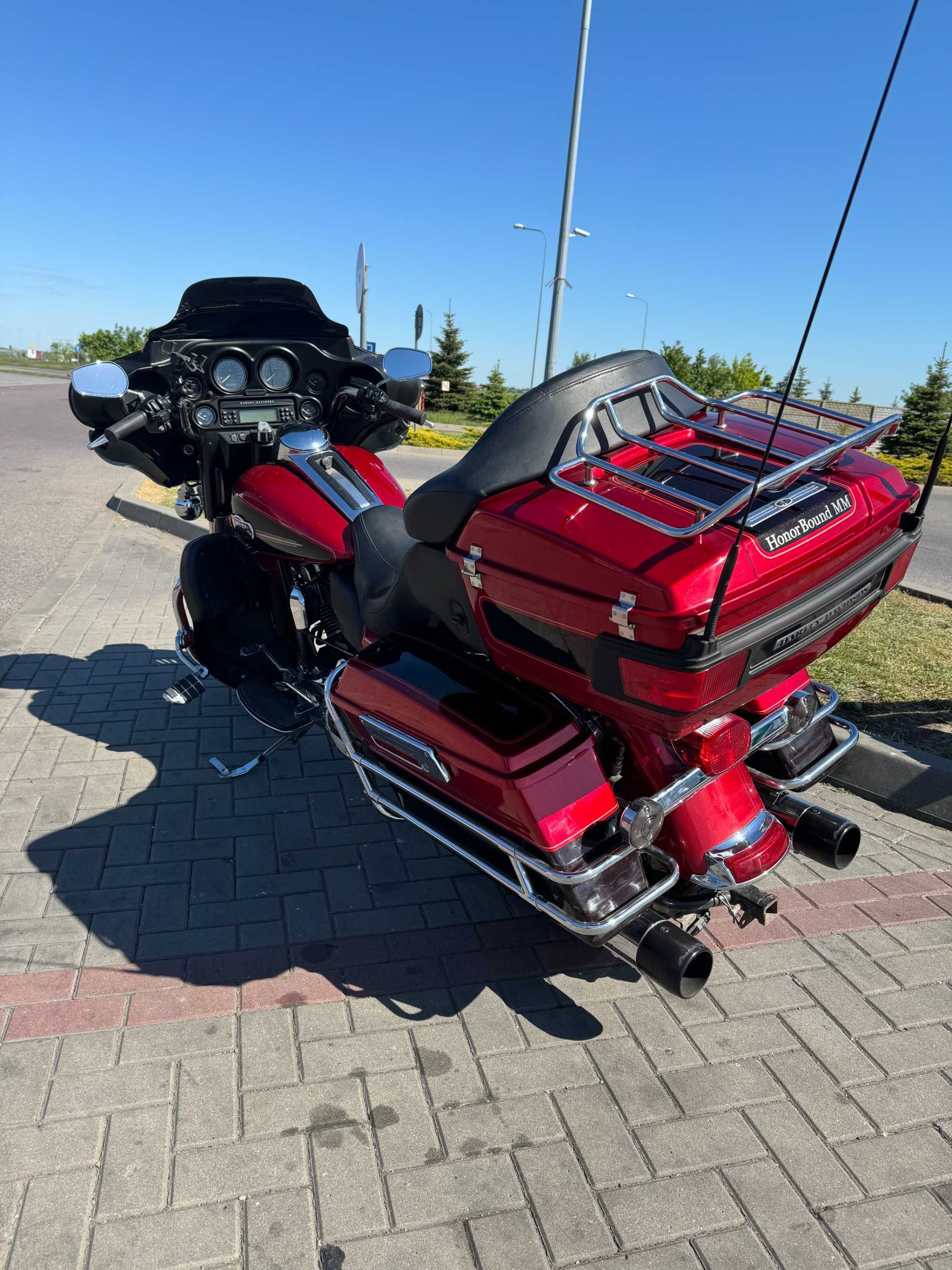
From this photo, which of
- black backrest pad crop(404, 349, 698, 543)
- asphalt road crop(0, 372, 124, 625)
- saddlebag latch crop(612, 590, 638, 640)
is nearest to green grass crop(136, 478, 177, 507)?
asphalt road crop(0, 372, 124, 625)

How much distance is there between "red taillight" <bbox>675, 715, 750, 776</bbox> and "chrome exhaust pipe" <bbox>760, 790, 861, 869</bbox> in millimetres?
512

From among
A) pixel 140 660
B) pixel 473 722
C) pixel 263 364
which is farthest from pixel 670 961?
pixel 140 660

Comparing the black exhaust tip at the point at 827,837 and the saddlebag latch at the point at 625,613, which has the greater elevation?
the saddlebag latch at the point at 625,613

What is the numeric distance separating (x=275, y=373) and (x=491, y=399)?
27731 mm

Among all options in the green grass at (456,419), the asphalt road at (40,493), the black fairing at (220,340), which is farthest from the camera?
the green grass at (456,419)

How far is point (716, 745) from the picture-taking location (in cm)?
210

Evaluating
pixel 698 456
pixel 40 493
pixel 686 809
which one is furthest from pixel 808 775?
pixel 40 493

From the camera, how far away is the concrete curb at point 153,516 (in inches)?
321

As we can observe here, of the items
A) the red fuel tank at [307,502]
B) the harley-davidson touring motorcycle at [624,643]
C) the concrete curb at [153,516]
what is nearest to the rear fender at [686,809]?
the harley-davidson touring motorcycle at [624,643]

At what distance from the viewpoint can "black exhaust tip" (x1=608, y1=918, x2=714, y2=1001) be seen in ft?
6.68

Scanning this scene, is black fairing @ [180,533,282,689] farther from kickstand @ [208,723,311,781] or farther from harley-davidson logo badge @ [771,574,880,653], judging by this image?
harley-davidson logo badge @ [771,574,880,653]

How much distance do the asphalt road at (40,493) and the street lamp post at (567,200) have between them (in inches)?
272

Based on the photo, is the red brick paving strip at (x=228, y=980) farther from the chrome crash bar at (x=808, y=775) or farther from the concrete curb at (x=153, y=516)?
the concrete curb at (x=153, y=516)

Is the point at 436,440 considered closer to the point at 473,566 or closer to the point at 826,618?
the point at 473,566
